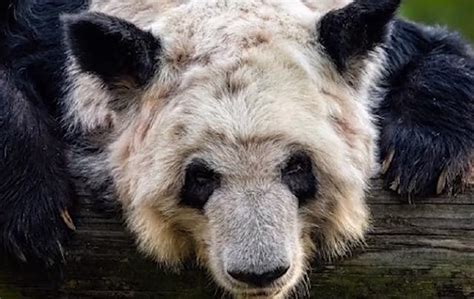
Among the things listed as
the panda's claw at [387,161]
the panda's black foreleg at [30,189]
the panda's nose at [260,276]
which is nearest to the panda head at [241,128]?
the panda's nose at [260,276]

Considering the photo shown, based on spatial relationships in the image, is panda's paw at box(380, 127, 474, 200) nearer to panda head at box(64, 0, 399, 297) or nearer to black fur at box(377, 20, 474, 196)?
black fur at box(377, 20, 474, 196)

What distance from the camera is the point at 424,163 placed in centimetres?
667

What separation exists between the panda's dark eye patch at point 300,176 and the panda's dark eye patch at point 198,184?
299 millimetres

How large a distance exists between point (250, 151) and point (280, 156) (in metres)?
0.13

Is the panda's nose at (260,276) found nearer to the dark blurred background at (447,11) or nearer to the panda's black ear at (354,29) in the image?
the panda's black ear at (354,29)

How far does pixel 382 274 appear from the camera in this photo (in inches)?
253

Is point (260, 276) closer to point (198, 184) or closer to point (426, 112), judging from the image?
point (198, 184)

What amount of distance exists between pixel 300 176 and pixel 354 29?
2.25 ft

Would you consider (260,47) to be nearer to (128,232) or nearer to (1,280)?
(128,232)

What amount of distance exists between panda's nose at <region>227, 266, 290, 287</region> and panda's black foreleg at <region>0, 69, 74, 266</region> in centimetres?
102

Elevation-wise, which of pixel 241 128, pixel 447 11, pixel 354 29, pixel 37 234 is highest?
pixel 354 29

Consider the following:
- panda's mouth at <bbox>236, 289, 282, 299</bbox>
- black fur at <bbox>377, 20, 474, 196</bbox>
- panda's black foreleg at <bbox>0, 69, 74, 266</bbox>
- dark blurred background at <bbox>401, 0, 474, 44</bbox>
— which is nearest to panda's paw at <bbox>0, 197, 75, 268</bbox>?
panda's black foreleg at <bbox>0, 69, 74, 266</bbox>

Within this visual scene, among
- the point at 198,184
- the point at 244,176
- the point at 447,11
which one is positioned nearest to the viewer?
the point at 244,176

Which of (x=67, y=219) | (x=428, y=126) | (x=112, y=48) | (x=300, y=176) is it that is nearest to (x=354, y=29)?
(x=300, y=176)
